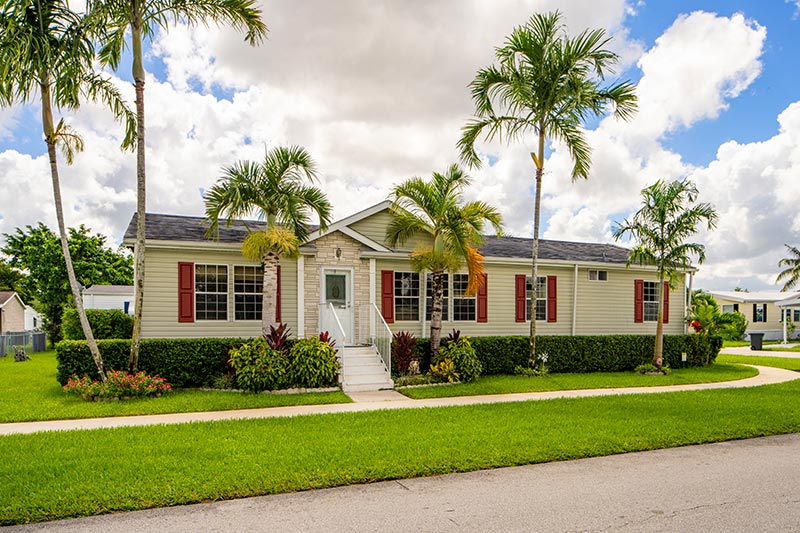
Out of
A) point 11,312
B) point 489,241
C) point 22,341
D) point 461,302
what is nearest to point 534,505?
point 461,302

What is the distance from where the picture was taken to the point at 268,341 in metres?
11.7

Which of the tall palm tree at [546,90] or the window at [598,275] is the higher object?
the tall palm tree at [546,90]

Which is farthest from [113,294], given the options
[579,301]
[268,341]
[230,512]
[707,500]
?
[707,500]

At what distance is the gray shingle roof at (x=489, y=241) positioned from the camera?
1326cm

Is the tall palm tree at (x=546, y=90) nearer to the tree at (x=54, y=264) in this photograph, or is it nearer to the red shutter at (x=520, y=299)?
the red shutter at (x=520, y=299)

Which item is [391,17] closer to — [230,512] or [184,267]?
[184,267]

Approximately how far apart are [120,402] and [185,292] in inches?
138

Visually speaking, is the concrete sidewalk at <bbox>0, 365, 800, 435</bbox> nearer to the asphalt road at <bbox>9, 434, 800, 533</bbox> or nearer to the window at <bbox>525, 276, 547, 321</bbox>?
the asphalt road at <bbox>9, 434, 800, 533</bbox>

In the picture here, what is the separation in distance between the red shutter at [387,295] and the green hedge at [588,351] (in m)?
1.48

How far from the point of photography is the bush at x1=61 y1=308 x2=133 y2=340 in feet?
42.0

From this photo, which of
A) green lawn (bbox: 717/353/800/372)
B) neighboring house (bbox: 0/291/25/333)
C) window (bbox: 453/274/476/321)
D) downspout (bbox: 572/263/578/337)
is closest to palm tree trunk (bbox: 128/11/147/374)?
window (bbox: 453/274/476/321)

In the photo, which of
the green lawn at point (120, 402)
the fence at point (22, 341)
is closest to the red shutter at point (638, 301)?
the green lawn at point (120, 402)

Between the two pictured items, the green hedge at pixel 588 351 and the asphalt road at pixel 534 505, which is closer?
the asphalt road at pixel 534 505

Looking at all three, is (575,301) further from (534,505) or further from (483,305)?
(534,505)
